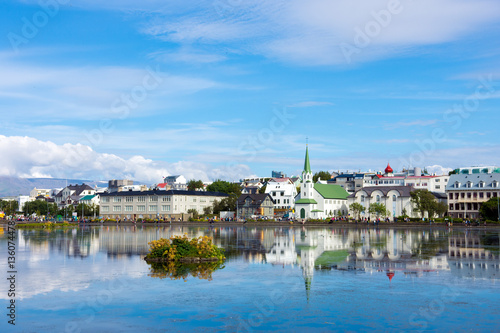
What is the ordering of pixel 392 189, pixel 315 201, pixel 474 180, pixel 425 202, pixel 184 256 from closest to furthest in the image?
pixel 184 256, pixel 425 202, pixel 474 180, pixel 392 189, pixel 315 201

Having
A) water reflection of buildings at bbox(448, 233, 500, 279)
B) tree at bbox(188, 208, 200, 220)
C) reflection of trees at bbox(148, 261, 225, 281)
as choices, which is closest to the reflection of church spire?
reflection of trees at bbox(148, 261, 225, 281)

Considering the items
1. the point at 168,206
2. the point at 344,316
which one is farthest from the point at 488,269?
the point at 168,206

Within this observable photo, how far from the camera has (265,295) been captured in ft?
76.2

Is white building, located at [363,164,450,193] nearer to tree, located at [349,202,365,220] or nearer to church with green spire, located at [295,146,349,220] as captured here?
church with green spire, located at [295,146,349,220]

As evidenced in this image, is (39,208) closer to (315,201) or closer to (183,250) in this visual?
(315,201)

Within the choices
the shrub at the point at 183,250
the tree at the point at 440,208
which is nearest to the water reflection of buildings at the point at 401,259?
the shrub at the point at 183,250

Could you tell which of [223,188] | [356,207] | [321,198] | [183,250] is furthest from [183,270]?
[223,188]

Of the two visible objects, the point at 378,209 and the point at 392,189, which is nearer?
the point at 378,209

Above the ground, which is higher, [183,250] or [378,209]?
[378,209]

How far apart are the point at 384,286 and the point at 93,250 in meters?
28.3

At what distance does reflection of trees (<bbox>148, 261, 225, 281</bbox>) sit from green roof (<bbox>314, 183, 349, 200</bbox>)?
339 ft

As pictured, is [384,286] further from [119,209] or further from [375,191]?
[119,209]

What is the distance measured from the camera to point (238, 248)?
46.5 meters

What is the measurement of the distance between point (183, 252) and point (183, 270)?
4.14 meters
